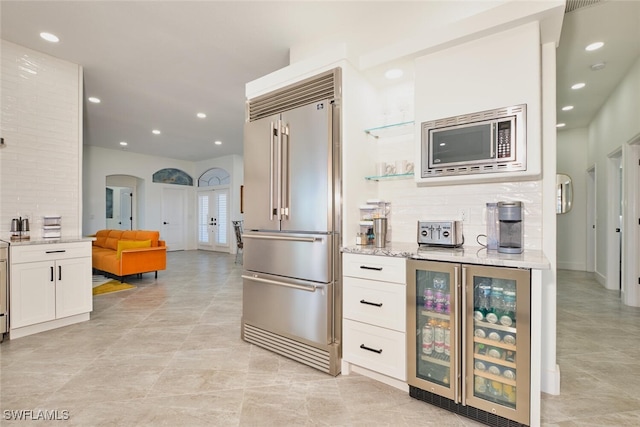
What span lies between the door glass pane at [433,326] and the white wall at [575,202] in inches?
254

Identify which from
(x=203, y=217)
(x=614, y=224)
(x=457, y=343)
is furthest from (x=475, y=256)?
(x=203, y=217)

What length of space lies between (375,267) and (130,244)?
4.84 m

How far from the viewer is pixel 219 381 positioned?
84.6 inches

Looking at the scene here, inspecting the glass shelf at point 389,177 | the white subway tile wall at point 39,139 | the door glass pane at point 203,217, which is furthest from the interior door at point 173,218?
the glass shelf at point 389,177

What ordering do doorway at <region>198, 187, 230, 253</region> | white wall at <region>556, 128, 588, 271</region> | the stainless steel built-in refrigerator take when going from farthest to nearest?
doorway at <region>198, 187, 230, 253</region>, white wall at <region>556, 128, 588, 271</region>, the stainless steel built-in refrigerator

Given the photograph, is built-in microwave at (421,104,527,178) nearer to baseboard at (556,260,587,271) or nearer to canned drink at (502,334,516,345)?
canned drink at (502,334,516,345)

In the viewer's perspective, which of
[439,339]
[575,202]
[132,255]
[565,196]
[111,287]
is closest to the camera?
[439,339]

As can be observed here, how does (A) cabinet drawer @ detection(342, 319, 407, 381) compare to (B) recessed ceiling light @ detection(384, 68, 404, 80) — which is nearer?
(A) cabinet drawer @ detection(342, 319, 407, 381)

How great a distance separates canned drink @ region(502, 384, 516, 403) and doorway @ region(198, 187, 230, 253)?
8.87m

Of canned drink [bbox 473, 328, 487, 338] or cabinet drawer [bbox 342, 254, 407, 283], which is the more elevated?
cabinet drawer [bbox 342, 254, 407, 283]

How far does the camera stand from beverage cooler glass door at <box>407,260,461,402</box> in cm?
176

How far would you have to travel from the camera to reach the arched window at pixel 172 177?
31.9ft

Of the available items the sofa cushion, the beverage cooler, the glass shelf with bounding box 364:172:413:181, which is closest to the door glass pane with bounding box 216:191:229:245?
the sofa cushion

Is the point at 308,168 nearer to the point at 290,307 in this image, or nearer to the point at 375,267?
the point at 375,267
